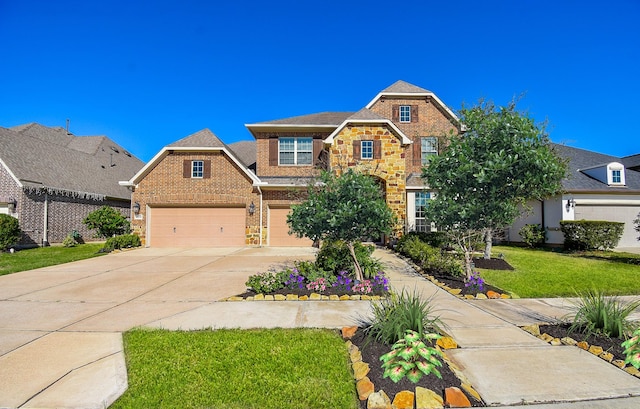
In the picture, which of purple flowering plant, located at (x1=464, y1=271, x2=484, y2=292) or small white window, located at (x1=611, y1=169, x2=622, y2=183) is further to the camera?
small white window, located at (x1=611, y1=169, x2=622, y2=183)

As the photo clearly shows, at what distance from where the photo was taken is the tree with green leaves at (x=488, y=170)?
741cm

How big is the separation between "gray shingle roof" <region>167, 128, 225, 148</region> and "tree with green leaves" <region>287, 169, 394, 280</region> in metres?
10.8

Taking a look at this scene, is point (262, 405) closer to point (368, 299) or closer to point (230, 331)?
point (230, 331)

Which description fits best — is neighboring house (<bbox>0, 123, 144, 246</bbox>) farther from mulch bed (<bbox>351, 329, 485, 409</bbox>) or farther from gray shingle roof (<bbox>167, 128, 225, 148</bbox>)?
mulch bed (<bbox>351, 329, 485, 409</bbox>)

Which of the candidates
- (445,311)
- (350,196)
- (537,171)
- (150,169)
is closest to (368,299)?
(445,311)

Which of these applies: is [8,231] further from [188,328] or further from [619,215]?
[619,215]

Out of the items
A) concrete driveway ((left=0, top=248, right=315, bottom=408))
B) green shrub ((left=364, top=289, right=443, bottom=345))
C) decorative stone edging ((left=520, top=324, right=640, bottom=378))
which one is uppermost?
green shrub ((left=364, top=289, right=443, bottom=345))

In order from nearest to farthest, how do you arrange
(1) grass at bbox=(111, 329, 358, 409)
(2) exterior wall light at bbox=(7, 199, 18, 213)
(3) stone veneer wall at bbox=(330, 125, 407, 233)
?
1. (1) grass at bbox=(111, 329, 358, 409)
2. (2) exterior wall light at bbox=(7, 199, 18, 213)
3. (3) stone veneer wall at bbox=(330, 125, 407, 233)

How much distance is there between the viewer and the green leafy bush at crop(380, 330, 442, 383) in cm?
314

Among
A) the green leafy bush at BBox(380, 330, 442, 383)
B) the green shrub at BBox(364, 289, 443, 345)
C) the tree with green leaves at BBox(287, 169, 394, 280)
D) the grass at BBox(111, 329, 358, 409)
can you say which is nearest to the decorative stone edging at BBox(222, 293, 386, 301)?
the tree with green leaves at BBox(287, 169, 394, 280)

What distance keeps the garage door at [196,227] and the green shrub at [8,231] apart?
5.34 metres

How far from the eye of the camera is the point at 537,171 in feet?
24.6

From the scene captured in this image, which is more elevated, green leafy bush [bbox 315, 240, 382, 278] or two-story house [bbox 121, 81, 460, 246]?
two-story house [bbox 121, 81, 460, 246]

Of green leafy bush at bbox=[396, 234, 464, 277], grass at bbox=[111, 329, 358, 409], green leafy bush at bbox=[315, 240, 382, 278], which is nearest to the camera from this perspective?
grass at bbox=[111, 329, 358, 409]
